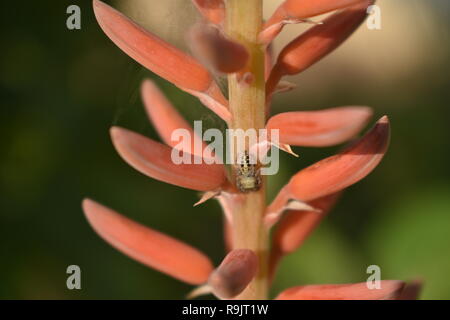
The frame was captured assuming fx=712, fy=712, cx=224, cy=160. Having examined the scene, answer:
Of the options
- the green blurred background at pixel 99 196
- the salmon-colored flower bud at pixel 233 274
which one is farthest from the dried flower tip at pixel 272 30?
the green blurred background at pixel 99 196

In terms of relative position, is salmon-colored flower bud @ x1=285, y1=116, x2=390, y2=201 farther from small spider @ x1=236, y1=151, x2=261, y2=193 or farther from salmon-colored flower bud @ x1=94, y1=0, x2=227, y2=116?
salmon-colored flower bud @ x1=94, y1=0, x2=227, y2=116

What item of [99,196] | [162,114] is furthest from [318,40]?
[99,196]

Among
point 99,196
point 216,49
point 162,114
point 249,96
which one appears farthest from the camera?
point 99,196

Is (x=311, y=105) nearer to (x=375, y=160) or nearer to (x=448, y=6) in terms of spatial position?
(x=448, y=6)

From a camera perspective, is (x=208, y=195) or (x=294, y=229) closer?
(x=208, y=195)

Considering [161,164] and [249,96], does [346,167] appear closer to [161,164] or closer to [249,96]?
[249,96]
